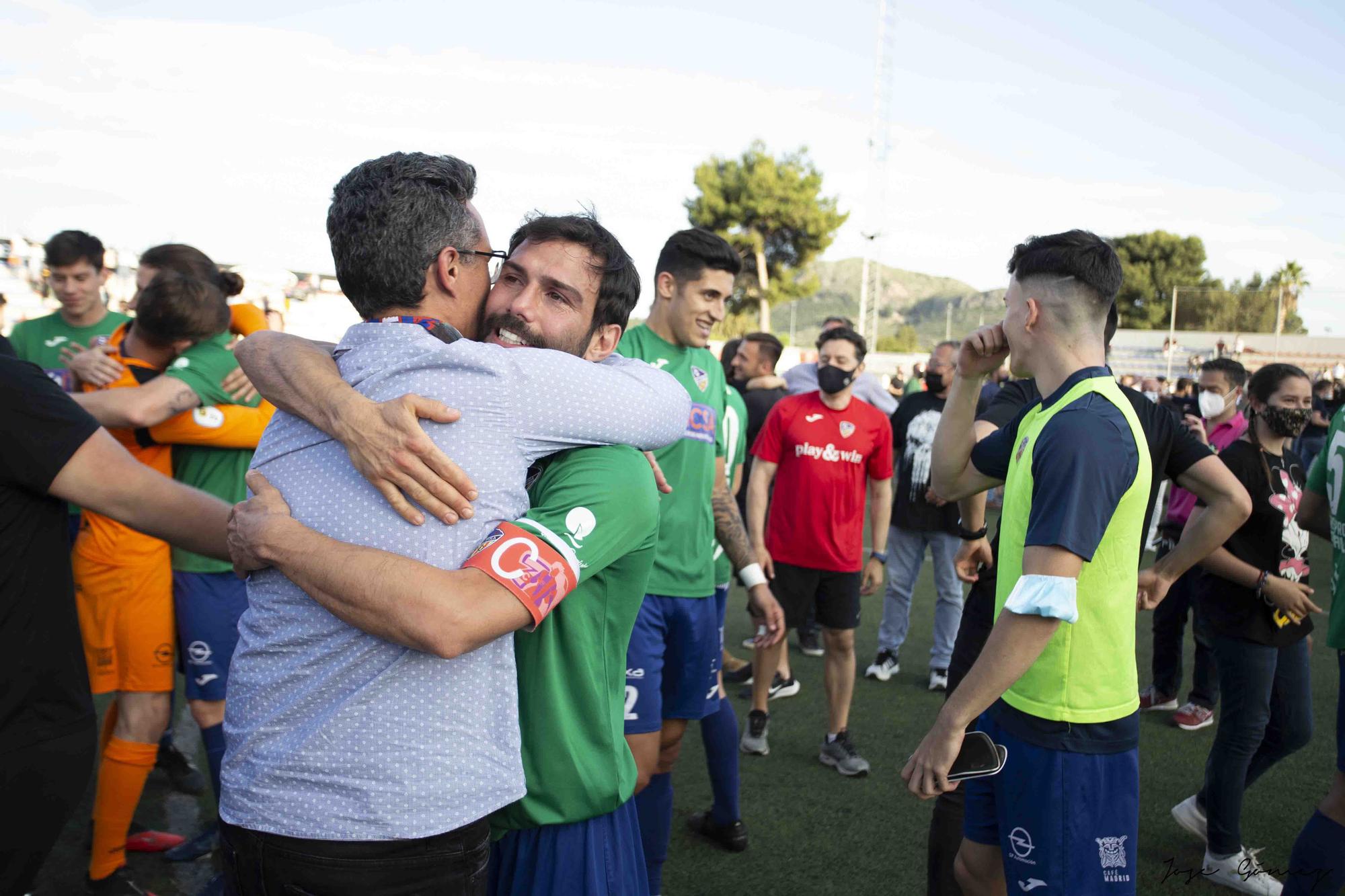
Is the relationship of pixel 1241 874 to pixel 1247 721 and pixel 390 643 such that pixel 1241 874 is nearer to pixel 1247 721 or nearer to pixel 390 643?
pixel 1247 721

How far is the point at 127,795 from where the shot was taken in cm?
349

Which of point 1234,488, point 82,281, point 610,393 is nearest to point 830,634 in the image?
point 1234,488

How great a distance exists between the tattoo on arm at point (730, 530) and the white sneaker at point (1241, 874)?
234 centimetres

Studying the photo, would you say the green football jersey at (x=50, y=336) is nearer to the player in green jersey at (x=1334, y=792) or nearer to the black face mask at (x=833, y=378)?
the black face mask at (x=833, y=378)

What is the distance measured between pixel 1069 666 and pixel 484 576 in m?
1.61

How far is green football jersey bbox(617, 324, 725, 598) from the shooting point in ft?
12.5

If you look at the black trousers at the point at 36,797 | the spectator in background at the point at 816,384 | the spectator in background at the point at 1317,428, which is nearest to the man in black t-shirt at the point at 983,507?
the black trousers at the point at 36,797

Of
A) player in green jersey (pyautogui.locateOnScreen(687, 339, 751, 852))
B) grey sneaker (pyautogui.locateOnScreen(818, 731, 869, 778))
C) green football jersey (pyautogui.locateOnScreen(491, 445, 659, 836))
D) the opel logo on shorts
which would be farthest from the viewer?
grey sneaker (pyautogui.locateOnScreen(818, 731, 869, 778))

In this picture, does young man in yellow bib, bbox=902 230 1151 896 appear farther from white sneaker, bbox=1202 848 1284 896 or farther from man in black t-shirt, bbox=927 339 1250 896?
white sneaker, bbox=1202 848 1284 896

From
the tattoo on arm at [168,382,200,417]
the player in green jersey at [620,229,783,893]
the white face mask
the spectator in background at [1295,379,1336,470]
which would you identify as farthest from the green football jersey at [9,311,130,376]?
the spectator in background at [1295,379,1336,470]

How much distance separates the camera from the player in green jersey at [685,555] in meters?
3.54

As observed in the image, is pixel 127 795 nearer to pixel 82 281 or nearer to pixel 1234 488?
pixel 82 281

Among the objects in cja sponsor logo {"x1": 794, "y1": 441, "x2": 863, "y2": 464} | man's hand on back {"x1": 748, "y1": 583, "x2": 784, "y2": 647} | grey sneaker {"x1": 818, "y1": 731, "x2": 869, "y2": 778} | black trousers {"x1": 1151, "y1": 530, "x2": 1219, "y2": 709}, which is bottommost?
grey sneaker {"x1": 818, "y1": 731, "x2": 869, "y2": 778}

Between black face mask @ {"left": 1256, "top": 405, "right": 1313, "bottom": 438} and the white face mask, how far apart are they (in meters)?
2.48
